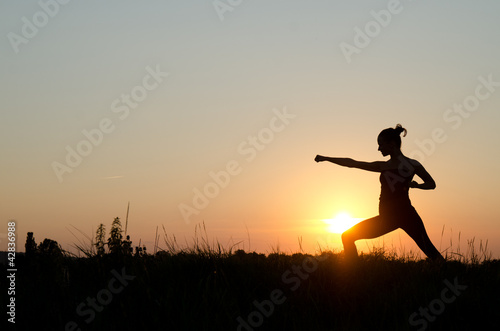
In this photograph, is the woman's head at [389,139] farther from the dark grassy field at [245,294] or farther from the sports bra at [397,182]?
the dark grassy field at [245,294]

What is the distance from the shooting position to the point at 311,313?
7.16 metres

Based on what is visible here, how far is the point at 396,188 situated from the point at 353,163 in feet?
2.86

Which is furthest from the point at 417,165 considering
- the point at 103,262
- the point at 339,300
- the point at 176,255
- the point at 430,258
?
the point at 103,262

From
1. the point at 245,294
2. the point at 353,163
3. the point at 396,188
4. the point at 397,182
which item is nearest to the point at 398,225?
the point at 396,188

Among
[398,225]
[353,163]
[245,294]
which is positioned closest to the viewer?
[245,294]

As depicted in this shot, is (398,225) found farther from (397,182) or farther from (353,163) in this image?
(353,163)

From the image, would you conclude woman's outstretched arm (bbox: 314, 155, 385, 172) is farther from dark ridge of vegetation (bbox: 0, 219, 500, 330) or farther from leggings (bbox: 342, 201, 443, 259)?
dark ridge of vegetation (bbox: 0, 219, 500, 330)

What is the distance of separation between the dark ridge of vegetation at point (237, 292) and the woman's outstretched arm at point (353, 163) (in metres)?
1.67

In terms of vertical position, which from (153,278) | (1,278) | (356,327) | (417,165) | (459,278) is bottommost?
(356,327)

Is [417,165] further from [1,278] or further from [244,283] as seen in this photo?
[1,278]

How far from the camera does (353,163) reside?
9.23 metres

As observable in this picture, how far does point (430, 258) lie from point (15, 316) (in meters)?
6.68

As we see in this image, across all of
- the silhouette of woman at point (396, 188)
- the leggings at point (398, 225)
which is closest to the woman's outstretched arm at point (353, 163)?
the silhouette of woman at point (396, 188)

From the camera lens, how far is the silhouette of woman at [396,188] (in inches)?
365
